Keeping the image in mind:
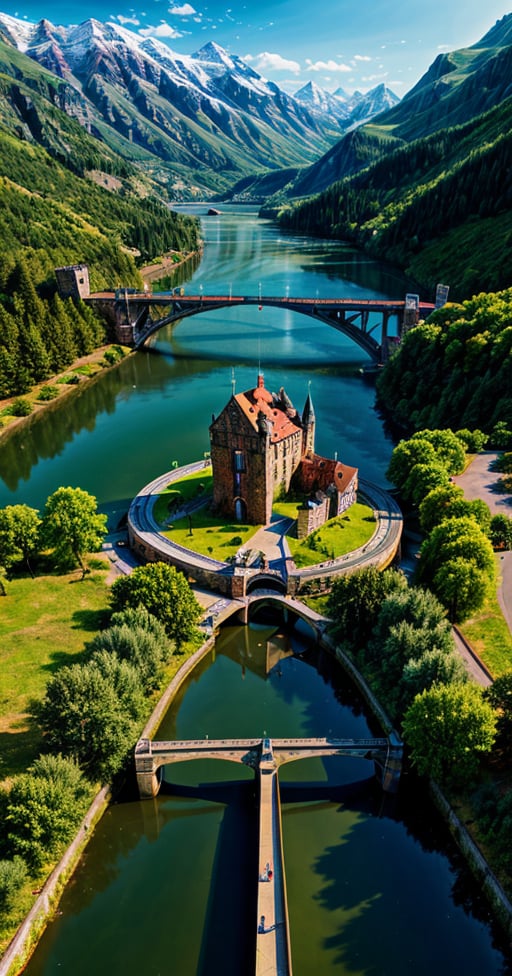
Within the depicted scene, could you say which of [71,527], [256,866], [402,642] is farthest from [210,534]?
[256,866]

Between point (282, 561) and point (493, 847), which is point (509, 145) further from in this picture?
point (493, 847)

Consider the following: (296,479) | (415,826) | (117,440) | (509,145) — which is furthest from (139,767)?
(509,145)

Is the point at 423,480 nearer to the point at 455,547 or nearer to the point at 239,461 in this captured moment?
the point at 455,547

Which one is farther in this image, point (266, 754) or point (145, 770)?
point (145, 770)

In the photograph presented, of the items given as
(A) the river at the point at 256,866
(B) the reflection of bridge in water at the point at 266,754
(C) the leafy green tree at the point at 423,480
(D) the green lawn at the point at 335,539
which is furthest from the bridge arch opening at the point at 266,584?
(C) the leafy green tree at the point at 423,480

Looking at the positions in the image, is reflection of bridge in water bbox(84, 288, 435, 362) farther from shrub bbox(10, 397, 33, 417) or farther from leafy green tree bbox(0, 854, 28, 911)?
leafy green tree bbox(0, 854, 28, 911)

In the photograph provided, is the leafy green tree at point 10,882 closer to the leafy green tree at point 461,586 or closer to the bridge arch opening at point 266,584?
the bridge arch opening at point 266,584

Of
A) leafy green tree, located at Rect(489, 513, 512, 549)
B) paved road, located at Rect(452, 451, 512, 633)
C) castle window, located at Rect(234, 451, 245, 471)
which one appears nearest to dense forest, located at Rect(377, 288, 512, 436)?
paved road, located at Rect(452, 451, 512, 633)
